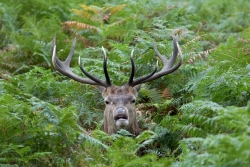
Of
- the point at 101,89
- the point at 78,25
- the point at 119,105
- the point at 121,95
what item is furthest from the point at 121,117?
the point at 78,25

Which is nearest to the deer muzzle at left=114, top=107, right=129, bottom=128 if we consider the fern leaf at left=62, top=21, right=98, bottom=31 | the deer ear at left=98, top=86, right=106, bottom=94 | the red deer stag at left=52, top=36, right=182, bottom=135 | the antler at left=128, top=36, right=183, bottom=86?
the red deer stag at left=52, top=36, right=182, bottom=135

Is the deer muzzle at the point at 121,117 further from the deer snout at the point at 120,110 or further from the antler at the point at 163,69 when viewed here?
the antler at the point at 163,69

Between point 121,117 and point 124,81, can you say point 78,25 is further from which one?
point 121,117

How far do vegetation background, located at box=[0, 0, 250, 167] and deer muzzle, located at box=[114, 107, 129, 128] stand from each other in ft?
0.93

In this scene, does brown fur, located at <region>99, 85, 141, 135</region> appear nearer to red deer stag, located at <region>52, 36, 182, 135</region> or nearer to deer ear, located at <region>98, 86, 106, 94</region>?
red deer stag, located at <region>52, 36, 182, 135</region>

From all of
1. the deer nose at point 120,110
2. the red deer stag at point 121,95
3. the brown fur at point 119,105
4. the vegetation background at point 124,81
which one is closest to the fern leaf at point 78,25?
the vegetation background at point 124,81

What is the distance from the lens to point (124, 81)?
30.6 ft

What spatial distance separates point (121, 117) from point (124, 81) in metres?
1.16

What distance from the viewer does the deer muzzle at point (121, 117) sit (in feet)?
26.9

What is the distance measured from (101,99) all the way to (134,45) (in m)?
1.70

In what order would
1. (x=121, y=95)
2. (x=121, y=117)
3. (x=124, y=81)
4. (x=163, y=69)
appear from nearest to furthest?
1. (x=121, y=117)
2. (x=121, y=95)
3. (x=163, y=69)
4. (x=124, y=81)

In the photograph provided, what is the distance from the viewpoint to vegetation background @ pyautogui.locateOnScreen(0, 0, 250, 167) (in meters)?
6.22

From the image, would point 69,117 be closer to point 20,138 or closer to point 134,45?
point 20,138

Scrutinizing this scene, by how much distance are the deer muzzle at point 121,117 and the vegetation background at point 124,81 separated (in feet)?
0.93
